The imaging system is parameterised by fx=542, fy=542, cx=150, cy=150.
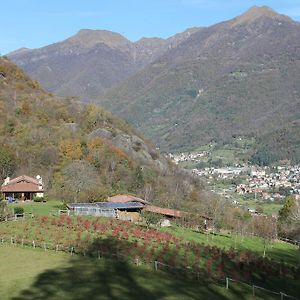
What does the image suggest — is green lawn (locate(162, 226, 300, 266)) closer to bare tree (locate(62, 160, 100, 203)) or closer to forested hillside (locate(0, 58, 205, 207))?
forested hillside (locate(0, 58, 205, 207))

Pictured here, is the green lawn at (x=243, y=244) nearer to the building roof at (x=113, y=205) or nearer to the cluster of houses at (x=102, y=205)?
the cluster of houses at (x=102, y=205)

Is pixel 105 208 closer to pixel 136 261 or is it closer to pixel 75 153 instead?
pixel 136 261

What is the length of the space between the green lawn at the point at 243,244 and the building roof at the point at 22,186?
22.7 m

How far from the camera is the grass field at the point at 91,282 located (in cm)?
2589

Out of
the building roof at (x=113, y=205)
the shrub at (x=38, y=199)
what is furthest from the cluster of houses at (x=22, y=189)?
the building roof at (x=113, y=205)

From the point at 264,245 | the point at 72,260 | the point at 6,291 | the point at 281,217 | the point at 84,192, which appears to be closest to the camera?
the point at 6,291

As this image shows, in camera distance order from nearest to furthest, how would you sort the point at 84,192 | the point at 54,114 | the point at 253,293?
the point at 253,293, the point at 84,192, the point at 54,114

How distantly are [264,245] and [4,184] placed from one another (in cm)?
3529

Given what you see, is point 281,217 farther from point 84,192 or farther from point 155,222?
point 155,222

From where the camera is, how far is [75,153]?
88750 mm

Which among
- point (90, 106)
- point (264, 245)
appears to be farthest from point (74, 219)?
point (90, 106)

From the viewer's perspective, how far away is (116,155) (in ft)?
309

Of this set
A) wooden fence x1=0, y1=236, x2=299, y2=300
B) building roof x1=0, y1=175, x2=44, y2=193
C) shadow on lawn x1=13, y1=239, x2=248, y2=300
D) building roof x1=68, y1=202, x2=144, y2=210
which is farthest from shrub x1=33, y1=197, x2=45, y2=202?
shadow on lawn x1=13, y1=239, x2=248, y2=300

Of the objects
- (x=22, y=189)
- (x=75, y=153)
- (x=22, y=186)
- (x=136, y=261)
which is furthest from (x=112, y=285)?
(x=75, y=153)
